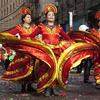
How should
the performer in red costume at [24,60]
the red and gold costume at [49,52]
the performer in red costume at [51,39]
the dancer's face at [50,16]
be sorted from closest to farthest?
1. the red and gold costume at [49,52]
2. the performer in red costume at [51,39]
3. the dancer's face at [50,16]
4. the performer in red costume at [24,60]

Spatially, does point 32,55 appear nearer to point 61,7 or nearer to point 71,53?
point 71,53

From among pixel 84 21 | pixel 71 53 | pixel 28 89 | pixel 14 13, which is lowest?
pixel 28 89

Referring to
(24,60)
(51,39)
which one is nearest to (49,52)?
(51,39)

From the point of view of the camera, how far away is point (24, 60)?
10.9 m

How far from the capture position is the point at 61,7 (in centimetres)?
5131

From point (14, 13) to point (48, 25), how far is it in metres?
87.5

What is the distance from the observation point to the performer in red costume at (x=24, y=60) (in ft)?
35.7

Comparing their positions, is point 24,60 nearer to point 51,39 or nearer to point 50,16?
point 51,39

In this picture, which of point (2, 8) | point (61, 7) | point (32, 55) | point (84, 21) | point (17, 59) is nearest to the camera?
point (32, 55)

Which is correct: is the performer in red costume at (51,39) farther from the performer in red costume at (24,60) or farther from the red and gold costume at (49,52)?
the performer in red costume at (24,60)

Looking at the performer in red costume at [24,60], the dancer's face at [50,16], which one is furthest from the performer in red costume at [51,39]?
the performer in red costume at [24,60]

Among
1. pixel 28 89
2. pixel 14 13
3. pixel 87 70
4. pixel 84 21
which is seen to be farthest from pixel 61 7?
pixel 14 13

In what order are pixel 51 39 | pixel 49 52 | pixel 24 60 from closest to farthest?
1. pixel 49 52
2. pixel 51 39
3. pixel 24 60

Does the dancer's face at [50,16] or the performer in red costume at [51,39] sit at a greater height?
the dancer's face at [50,16]
